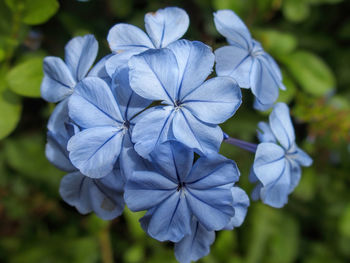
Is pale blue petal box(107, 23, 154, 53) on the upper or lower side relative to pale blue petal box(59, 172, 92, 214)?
upper

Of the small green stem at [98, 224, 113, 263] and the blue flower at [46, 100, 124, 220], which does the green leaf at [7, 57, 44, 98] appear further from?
the small green stem at [98, 224, 113, 263]

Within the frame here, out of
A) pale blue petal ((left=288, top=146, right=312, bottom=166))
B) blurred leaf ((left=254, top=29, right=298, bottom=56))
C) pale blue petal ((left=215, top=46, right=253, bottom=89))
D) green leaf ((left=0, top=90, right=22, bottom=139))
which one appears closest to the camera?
pale blue petal ((left=215, top=46, right=253, bottom=89))

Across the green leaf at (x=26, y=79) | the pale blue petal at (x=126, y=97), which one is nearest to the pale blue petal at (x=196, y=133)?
the pale blue petal at (x=126, y=97)

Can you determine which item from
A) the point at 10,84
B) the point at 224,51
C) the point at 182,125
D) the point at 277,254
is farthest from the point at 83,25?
the point at 277,254

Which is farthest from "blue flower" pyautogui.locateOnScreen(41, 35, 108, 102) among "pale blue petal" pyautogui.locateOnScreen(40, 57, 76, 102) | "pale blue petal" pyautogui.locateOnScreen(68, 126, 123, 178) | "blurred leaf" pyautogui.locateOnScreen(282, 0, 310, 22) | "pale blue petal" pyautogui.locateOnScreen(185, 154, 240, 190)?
"blurred leaf" pyautogui.locateOnScreen(282, 0, 310, 22)

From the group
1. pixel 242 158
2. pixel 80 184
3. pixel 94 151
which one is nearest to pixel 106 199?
pixel 80 184

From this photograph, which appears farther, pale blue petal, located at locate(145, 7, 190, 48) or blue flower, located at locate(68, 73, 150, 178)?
pale blue petal, located at locate(145, 7, 190, 48)
